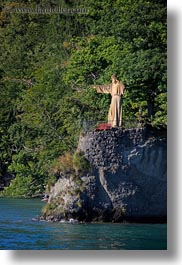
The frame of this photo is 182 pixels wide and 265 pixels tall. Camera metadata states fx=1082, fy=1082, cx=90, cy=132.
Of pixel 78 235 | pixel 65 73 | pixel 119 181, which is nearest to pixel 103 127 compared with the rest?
pixel 119 181

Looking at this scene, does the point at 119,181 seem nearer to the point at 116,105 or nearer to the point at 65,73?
the point at 116,105

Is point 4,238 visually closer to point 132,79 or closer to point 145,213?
point 145,213

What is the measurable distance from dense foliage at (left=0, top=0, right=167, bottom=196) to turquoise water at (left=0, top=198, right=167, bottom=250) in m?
2.57

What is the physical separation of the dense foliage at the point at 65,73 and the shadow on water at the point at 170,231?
2.74m

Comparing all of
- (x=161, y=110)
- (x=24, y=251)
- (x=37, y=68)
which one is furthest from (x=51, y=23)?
(x=24, y=251)

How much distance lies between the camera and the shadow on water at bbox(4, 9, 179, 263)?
49.2ft

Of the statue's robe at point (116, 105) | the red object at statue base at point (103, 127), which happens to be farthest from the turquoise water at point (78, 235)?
the statue's robe at point (116, 105)

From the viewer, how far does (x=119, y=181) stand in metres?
17.2

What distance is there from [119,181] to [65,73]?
5720 millimetres

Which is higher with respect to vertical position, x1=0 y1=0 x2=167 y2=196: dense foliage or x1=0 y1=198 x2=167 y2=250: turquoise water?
x1=0 y1=0 x2=167 y2=196: dense foliage

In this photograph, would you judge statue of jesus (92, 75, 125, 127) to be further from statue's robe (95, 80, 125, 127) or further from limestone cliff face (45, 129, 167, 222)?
limestone cliff face (45, 129, 167, 222)

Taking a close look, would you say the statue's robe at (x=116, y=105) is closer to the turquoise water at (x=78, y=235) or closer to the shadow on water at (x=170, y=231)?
the turquoise water at (x=78, y=235)

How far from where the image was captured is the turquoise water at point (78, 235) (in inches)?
603

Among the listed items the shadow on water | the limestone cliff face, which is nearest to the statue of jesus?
the limestone cliff face
